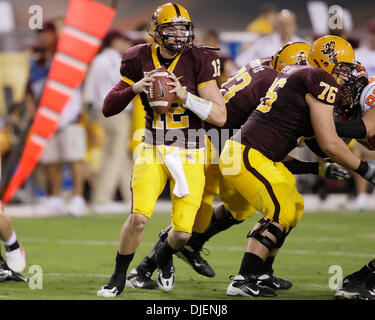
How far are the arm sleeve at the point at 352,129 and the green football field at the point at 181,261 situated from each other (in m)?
0.91

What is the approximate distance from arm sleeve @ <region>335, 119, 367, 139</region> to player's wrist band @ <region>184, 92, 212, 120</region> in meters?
0.75

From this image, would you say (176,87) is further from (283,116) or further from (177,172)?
(283,116)

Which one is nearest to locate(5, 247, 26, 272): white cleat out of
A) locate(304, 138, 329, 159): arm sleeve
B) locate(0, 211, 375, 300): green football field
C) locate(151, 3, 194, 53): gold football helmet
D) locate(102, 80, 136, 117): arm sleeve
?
locate(0, 211, 375, 300): green football field

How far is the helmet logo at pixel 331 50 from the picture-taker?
5.31 metres

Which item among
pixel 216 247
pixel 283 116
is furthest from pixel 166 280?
pixel 216 247

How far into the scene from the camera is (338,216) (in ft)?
31.9

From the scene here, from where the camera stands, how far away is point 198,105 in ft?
16.6

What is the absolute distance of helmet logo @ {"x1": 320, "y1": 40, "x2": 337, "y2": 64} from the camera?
5.31 meters

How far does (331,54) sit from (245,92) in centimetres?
73

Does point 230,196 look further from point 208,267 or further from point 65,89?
point 65,89

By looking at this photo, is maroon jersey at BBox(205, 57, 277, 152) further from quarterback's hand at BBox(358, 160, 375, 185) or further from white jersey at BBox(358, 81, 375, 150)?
quarterback's hand at BBox(358, 160, 375, 185)

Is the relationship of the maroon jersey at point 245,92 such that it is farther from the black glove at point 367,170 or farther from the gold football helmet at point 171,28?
the black glove at point 367,170

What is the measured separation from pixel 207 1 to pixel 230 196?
33.6 ft
